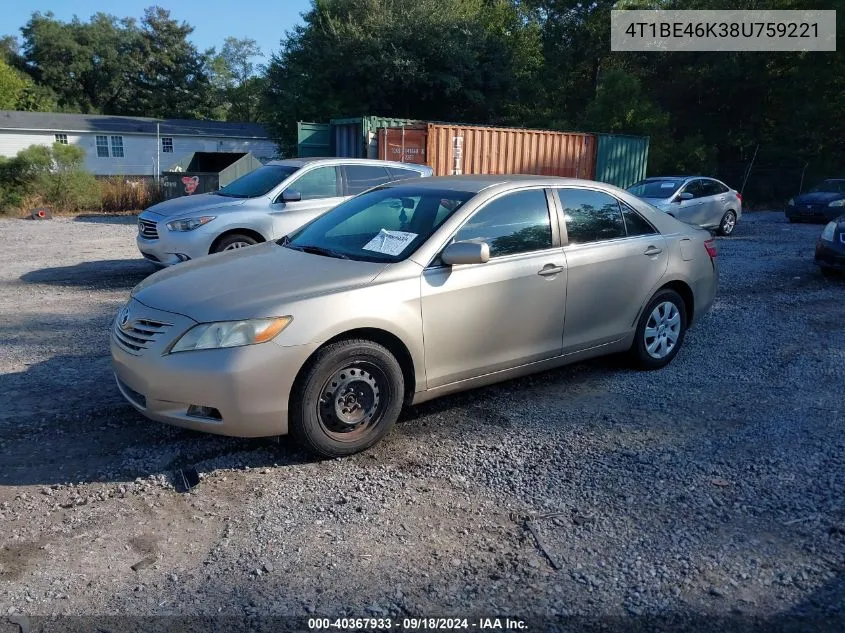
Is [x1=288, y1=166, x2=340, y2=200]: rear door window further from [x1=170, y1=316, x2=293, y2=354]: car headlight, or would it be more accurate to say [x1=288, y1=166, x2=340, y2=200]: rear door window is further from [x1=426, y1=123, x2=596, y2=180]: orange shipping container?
[x1=426, y1=123, x2=596, y2=180]: orange shipping container

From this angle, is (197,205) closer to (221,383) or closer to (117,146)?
(221,383)

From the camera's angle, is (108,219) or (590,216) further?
(108,219)

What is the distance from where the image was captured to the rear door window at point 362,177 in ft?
31.5

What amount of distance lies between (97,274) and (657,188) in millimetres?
11457

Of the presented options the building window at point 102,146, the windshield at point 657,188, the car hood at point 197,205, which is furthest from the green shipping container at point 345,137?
the building window at point 102,146

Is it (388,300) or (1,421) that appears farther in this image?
(1,421)

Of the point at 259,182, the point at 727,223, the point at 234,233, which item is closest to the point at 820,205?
the point at 727,223

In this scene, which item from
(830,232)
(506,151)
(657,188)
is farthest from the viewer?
(506,151)

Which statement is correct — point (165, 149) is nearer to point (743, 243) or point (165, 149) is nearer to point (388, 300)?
point (743, 243)

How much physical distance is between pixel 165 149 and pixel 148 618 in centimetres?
4434

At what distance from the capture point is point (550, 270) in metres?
4.79

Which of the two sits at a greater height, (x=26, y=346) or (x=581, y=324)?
(x=581, y=324)

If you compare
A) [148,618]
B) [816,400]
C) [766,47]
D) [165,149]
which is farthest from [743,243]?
[165,149]

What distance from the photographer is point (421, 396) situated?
14.2 feet
